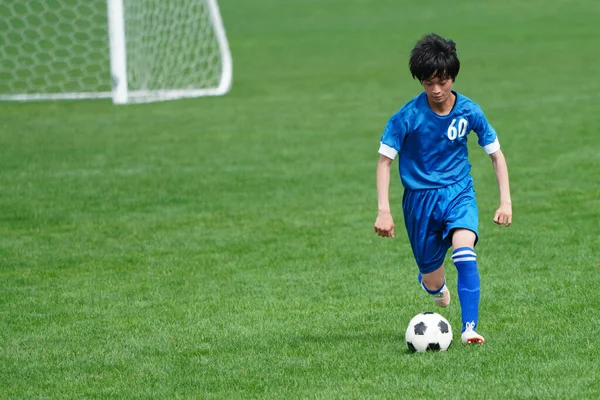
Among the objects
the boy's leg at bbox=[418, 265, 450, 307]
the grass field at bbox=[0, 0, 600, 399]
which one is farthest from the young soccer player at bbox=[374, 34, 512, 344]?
the grass field at bbox=[0, 0, 600, 399]

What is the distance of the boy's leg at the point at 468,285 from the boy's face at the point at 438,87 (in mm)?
701

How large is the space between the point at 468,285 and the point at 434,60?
1.13 metres

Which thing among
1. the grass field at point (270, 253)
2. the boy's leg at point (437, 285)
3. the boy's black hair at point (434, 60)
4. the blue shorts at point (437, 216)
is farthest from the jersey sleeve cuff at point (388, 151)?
the grass field at point (270, 253)

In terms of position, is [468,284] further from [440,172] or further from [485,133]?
[485,133]

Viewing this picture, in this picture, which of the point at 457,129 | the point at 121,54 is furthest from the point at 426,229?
the point at 121,54

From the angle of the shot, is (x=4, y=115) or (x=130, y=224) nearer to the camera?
(x=130, y=224)

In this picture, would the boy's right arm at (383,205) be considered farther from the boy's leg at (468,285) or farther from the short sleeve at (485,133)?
the short sleeve at (485,133)

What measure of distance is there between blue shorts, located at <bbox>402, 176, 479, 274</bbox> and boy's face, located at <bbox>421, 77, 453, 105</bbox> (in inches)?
19.4

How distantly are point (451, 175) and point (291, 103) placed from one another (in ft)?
37.3

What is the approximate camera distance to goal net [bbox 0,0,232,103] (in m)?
17.6

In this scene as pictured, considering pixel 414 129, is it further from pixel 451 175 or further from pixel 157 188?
pixel 157 188

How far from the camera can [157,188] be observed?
36.5 ft

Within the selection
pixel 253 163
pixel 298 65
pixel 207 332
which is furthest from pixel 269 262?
pixel 298 65

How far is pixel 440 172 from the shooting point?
19.3 feet
